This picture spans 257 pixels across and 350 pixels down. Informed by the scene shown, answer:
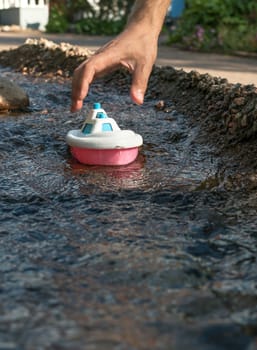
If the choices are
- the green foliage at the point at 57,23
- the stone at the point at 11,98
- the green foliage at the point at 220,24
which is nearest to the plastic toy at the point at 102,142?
the stone at the point at 11,98

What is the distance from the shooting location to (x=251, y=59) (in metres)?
10.2

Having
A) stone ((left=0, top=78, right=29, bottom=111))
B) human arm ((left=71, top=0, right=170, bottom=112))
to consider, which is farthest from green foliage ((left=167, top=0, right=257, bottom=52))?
human arm ((left=71, top=0, right=170, bottom=112))

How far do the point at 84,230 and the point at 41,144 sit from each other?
1929mm

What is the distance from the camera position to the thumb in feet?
9.87

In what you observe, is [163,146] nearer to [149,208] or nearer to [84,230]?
[149,208]

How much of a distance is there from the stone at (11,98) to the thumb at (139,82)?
322 cm

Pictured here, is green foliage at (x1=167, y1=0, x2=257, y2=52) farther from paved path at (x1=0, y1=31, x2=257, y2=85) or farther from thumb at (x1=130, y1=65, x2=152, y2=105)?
thumb at (x1=130, y1=65, x2=152, y2=105)

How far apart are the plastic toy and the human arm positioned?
3.30 feet

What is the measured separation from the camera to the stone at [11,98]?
6.06 m

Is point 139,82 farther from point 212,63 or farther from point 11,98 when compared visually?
point 212,63

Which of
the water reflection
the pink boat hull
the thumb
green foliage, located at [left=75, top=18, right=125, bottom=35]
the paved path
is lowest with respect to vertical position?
green foliage, located at [left=75, top=18, right=125, bottom=35]

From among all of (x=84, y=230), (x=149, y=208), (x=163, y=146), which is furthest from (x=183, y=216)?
(x=163, y=146)

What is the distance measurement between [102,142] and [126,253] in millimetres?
1407

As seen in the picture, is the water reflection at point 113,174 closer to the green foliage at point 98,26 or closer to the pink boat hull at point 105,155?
the pink boat hull at point 105,155
